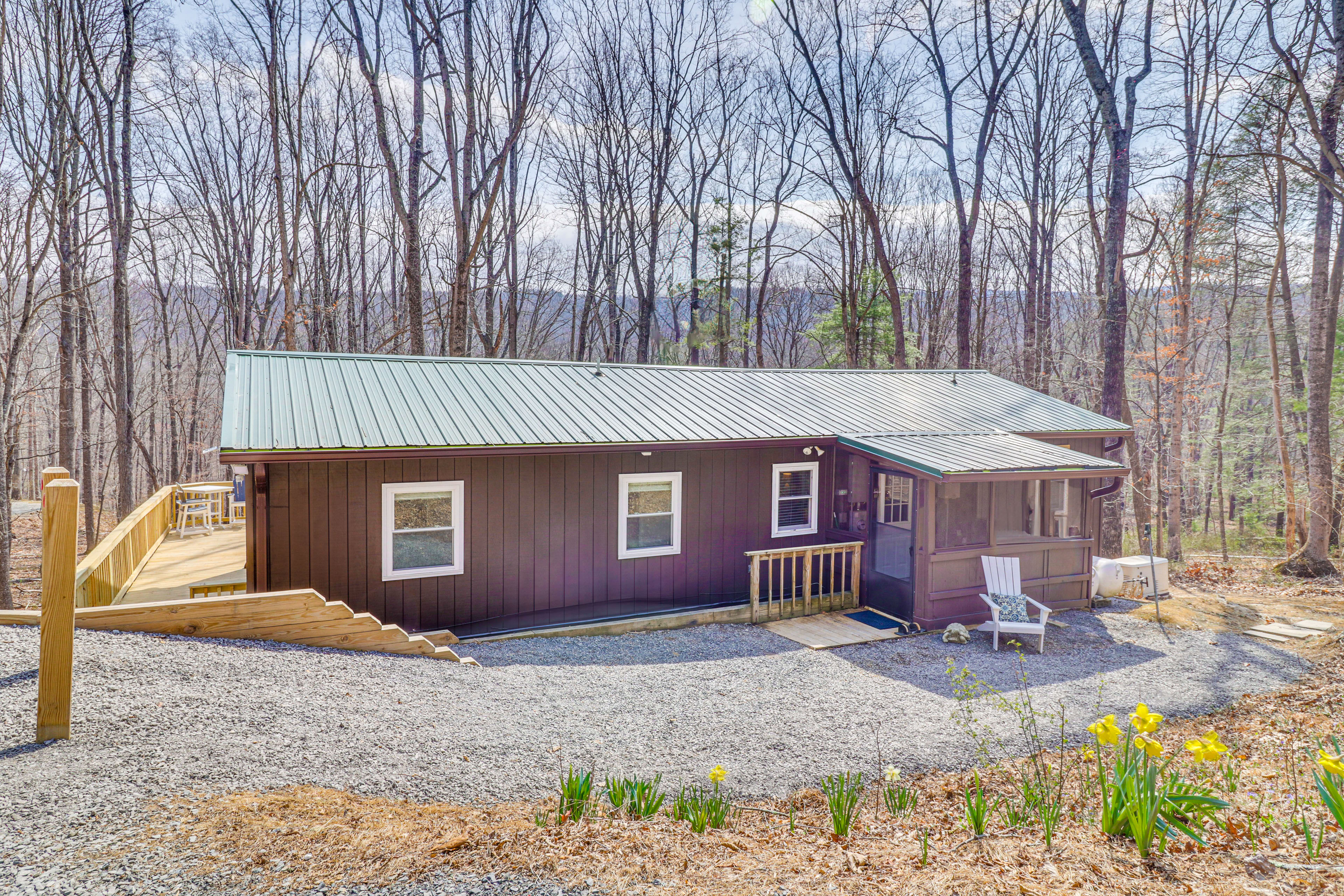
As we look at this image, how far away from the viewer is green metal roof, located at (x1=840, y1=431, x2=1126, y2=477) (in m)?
8.88

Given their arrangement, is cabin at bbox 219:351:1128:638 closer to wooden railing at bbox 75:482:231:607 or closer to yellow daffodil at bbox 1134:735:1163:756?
wooden railing at bbox 75:482:231:607

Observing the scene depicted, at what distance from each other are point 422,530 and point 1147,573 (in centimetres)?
1094

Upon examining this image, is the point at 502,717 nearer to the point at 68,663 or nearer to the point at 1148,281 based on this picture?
the point at 68,663

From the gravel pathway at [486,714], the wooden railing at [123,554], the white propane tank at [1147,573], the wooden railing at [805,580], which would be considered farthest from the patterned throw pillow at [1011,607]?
the wooden railing at [123,554]

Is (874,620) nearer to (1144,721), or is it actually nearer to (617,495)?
(617,495)

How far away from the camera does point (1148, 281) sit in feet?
67.6

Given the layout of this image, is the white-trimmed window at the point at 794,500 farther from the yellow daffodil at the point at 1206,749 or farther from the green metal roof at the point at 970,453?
the yellow daffodil at the point at 1206,749

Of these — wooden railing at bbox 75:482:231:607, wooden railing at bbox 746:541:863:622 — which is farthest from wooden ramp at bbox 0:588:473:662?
wooden railing at bbox 746:541:863:622

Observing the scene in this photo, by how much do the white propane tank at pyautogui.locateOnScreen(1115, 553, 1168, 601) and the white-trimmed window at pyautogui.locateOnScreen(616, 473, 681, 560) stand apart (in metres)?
7.25

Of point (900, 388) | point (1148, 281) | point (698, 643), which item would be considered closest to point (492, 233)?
point (900, 388)

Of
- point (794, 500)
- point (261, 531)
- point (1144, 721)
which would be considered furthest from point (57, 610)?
point (794, 500)

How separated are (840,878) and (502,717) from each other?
298 cm

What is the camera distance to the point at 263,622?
241 inches

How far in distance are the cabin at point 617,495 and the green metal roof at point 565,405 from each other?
1.7 inches
